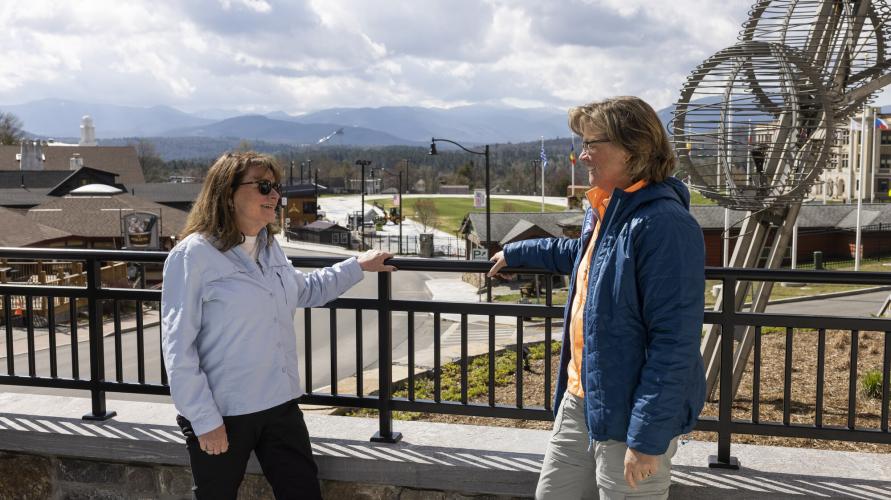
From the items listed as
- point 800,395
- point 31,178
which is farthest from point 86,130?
point 800,395

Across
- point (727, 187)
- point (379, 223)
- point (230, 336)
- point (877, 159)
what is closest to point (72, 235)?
point (727, 187)

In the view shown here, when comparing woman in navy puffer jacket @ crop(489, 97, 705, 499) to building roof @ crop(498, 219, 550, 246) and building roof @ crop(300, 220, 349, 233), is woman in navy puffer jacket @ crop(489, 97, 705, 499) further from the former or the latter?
building roof @ crop(300, 220, 349, 233)

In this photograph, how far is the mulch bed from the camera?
786 centimetres

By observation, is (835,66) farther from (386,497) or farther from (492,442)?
(386,497)

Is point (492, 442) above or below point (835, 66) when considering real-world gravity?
below

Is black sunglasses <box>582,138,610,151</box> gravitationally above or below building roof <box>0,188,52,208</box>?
above

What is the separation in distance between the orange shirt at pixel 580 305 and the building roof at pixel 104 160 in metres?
96.3

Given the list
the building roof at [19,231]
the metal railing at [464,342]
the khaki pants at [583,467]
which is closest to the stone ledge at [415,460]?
the metal railing at [464,342]

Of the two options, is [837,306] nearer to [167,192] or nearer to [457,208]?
[167,192]

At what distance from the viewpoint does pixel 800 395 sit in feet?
31.1

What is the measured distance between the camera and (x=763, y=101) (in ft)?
28.5

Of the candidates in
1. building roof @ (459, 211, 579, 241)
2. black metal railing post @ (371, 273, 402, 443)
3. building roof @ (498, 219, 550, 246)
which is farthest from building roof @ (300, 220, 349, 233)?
black metal railing post @ (371, 273, 402, 443)

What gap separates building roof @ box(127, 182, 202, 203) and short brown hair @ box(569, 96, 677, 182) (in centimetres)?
7828

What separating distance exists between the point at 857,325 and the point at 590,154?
203 centimetres
